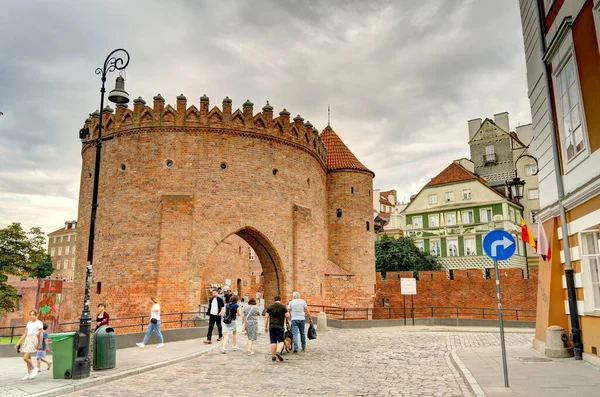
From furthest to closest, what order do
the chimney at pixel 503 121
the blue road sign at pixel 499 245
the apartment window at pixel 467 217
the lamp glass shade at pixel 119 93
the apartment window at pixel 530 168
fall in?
the chimney at pixel 503 121, the apartment window at pixel 530 168, the apartment window at pixel 467 217, the lamp glass shade at pixel 119 93, the blue road sign at pixel 499 245

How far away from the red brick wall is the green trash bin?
2306 centimetres

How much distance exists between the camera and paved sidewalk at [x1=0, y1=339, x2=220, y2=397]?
785 centimetres

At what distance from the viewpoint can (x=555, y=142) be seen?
1002 cm

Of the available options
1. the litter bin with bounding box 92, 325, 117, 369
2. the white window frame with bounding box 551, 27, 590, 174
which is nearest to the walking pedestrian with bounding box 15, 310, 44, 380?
the litter bin with bounding box 92, 325, 117, 369

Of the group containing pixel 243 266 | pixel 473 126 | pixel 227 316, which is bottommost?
pixel 227 316

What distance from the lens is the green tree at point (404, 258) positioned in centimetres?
4147

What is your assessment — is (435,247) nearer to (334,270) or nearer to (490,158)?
(490,158)

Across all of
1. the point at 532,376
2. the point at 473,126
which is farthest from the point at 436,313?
the point at 473,126

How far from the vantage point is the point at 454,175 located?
43688 mm

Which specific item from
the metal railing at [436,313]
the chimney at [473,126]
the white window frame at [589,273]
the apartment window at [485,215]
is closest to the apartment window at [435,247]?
the apartment window at [485,215]

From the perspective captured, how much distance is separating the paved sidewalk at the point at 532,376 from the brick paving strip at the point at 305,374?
1.16 ft

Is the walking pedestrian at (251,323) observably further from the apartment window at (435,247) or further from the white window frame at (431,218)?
the white window frame at (431,218)

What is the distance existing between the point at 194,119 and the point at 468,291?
18.6 m

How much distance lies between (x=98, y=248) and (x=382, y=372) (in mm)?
15756
